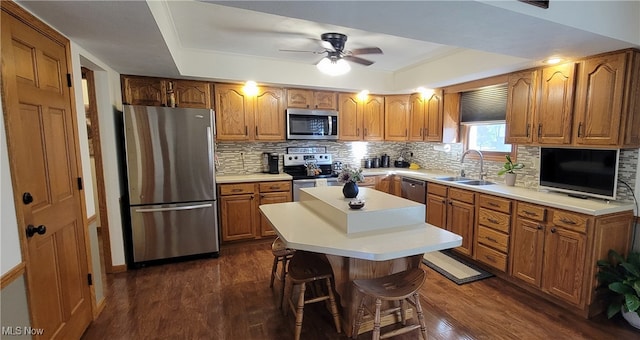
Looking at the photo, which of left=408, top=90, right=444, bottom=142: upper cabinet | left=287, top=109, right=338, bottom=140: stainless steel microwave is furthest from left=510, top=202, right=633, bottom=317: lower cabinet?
left=287, top=109, right=338, bottom=140: stainless steel microwave

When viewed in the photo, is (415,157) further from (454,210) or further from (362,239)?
(362,239)

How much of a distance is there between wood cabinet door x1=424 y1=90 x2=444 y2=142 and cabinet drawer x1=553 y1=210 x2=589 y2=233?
6.28 feet

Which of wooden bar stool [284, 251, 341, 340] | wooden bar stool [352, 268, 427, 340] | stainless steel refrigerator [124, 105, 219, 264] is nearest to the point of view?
wooden bar stool [352, 268, 427, 340]

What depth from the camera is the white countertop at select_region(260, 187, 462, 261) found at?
170 cm

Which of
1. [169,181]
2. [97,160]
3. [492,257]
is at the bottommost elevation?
[492,257]

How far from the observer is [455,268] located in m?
3.23

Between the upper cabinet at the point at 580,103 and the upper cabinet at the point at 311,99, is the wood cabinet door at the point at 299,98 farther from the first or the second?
the upper cabinet at the point at 580,103

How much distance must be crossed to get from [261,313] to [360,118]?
3.21 metres

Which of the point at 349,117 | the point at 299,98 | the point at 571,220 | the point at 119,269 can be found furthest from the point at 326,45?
the point at 119,269

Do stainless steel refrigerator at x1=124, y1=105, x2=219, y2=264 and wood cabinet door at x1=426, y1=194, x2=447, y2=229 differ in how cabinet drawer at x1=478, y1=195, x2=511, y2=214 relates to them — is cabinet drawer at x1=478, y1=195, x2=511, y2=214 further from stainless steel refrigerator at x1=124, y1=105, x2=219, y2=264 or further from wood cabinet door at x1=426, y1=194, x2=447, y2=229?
stainless steel refrigerator at x1=124, y1=105, x2=219, y2=264

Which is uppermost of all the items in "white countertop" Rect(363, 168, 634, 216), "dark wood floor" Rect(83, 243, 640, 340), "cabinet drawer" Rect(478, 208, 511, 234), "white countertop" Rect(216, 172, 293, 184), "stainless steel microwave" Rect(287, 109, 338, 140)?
"stainless steel microwave" Rect(287, 109, 338, 140)

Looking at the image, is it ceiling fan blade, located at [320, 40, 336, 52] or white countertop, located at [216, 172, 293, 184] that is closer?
ceiling fan blade, located at [320, 40, 336, 52]

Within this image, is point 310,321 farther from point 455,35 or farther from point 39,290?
point 455,35

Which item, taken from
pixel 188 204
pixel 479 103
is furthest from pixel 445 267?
pixel 188 204
